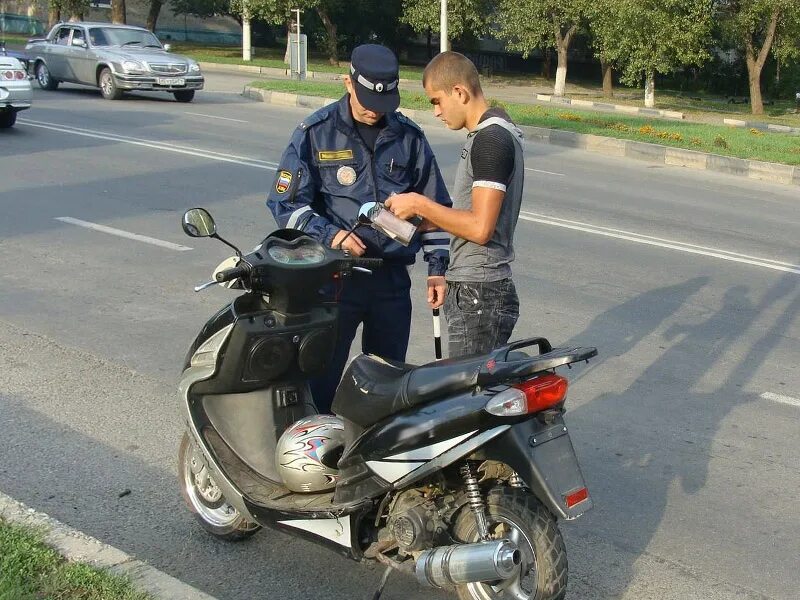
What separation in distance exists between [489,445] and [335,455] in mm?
712

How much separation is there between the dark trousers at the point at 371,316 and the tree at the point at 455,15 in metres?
36.3

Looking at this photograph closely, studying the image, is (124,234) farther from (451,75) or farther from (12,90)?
(12,90)

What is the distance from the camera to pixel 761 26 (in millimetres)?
30656

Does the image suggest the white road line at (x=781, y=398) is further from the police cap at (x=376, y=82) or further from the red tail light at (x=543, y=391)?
the red tail light at (x=543, y=391)

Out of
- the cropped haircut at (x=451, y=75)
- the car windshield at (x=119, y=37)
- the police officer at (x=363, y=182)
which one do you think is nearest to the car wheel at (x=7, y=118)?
the car windshield at (x=119, y=37)

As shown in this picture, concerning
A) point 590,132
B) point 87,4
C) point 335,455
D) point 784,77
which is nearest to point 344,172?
point 335,455

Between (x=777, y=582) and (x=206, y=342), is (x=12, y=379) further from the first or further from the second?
(x=777, y=582)

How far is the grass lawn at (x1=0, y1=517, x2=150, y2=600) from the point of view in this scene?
10.8 ft

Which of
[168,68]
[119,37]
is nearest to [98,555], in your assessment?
[168,68]

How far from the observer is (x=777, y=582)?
3.92m

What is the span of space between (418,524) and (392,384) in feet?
1.44

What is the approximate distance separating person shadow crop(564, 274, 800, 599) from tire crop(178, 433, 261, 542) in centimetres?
126

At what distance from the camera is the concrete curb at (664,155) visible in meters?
16.0

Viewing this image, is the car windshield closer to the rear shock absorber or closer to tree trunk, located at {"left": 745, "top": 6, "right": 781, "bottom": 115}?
tree trunk, located at {"left": 745, "top": 6, "right": 781, "bottom": 115}
